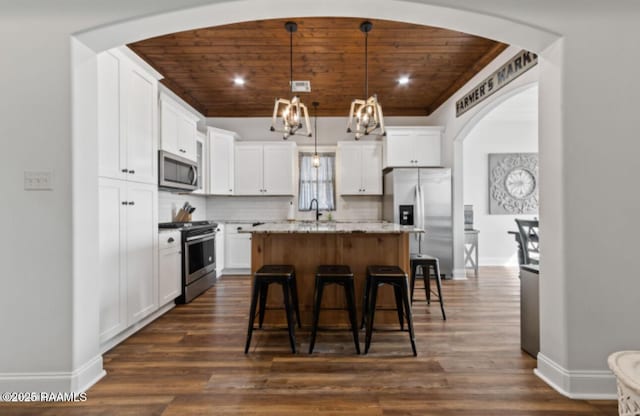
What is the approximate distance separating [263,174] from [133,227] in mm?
3040

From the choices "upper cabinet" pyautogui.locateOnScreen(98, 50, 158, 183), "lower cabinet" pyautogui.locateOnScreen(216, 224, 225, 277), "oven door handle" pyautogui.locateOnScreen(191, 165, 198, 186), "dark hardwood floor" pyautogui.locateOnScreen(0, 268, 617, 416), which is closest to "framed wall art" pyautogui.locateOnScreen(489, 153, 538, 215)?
"dark hardwood floor" pyautogui.locateOnScreen(0, 268, 617, 416)

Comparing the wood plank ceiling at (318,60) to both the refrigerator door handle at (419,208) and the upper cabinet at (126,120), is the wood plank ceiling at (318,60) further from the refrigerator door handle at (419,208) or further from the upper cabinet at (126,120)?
the refrigerator door handle at (419,208)

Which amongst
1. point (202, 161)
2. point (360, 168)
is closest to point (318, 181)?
point (360, 168)

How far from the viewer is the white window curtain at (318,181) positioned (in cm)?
600

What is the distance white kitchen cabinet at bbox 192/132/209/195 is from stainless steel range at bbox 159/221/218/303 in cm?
84

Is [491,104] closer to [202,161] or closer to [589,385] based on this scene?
[589,385]

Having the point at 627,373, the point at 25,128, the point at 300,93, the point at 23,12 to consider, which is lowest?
the point at 627,373

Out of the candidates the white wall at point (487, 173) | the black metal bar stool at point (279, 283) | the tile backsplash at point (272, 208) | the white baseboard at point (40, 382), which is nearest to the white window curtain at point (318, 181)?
the tile backsplash at point (272, 208)

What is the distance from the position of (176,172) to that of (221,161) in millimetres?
1563

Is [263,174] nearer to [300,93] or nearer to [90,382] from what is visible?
[300,93]

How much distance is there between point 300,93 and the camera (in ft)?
16.2

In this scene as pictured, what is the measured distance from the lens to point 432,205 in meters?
4.99

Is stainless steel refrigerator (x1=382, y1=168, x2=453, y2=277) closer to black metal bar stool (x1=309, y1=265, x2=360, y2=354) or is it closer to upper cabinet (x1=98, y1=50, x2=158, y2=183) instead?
black metal bar stool (x1=309, y1=265, x2=360, y2=354)

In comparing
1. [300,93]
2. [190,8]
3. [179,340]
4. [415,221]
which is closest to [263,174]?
[300,93]
